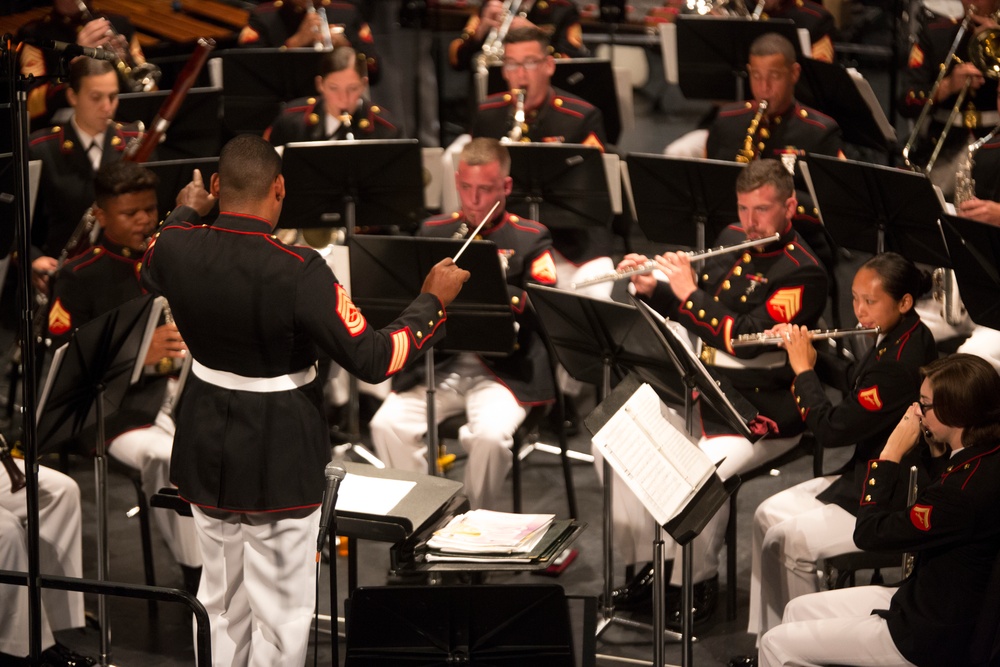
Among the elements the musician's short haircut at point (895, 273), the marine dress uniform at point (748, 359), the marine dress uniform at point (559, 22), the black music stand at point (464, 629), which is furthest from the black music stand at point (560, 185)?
the black music stand at point (464, 629)

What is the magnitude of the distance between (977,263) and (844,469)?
788 millimetres

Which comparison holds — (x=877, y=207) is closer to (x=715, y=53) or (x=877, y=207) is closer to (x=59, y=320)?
(x=715, y=53)

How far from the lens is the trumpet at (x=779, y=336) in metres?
4.24

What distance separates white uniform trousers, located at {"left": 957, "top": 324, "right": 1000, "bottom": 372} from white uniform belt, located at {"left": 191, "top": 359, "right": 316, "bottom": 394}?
267 centimetres

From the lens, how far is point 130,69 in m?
7.03

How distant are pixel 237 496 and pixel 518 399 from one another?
1672 mm

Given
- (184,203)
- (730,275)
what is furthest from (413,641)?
(730,275)

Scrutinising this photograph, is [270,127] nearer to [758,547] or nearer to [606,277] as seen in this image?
[606,277]

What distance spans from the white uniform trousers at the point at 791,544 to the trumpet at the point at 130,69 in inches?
166

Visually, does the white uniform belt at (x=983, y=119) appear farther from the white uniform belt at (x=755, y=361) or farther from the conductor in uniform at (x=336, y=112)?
the conductor in uniform at (x=336, y=112)

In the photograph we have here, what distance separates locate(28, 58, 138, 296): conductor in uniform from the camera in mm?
6008

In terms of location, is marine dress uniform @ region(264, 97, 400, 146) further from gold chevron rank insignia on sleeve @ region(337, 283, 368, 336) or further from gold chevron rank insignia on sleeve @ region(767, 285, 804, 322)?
gold chevron rank insignia on sleeve @ region(337, 283, 368, 336)

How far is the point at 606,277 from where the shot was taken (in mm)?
4684

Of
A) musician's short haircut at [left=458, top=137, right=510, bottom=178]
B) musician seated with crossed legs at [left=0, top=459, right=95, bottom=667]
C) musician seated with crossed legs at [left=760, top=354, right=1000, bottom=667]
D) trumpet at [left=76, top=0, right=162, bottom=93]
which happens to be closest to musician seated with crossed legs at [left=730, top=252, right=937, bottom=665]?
musician seated with crossed legs at [left=760, top=354, right=1000, bottom=667]
